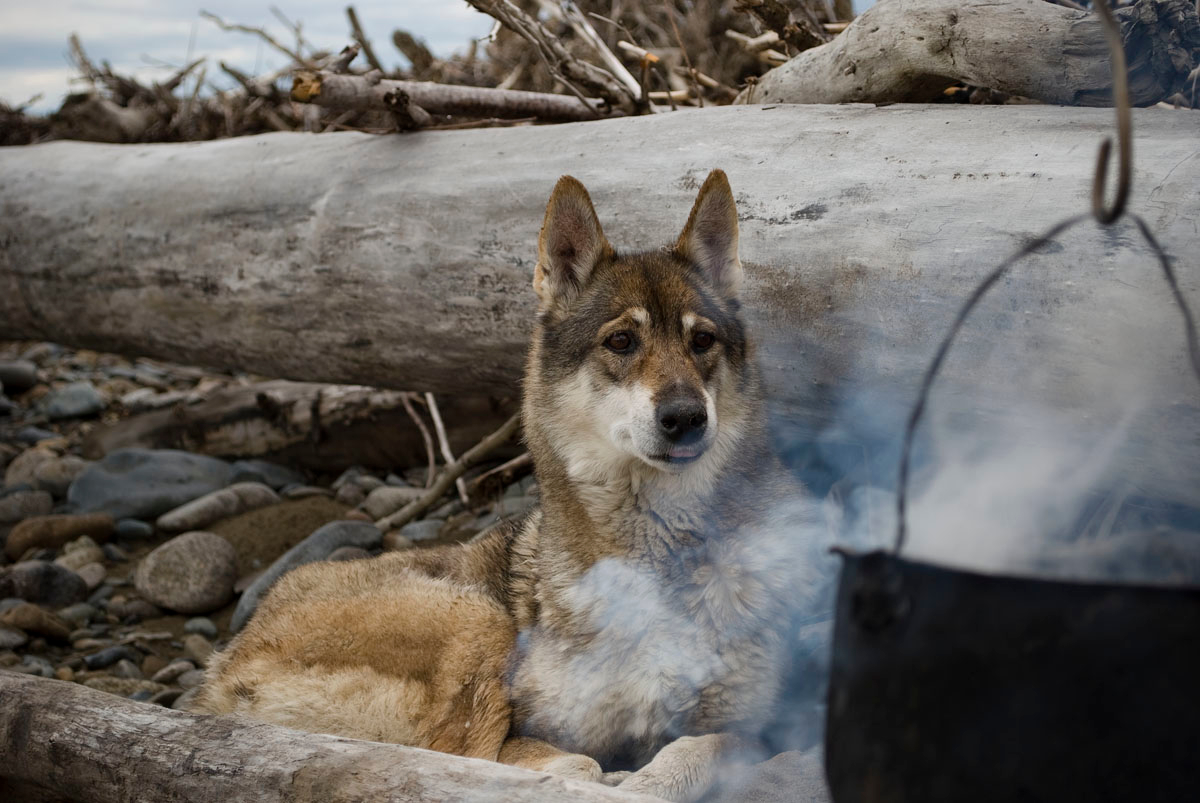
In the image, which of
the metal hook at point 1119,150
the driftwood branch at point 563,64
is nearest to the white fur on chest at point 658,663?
the metal hook at point 1119,150

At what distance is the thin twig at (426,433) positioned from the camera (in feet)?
20.5

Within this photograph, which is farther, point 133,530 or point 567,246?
point 133,530

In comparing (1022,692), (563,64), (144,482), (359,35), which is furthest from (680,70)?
(1022,692)

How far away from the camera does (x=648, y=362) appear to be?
3.17m

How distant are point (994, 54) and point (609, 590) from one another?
2615mm

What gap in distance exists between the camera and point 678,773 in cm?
277

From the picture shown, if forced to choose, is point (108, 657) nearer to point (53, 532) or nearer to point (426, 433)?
point (53, 532)

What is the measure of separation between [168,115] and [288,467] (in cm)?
431

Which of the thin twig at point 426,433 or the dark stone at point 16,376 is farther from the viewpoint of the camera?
the dark stone at point 16,376

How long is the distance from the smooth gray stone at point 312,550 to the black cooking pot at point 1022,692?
3786 mm

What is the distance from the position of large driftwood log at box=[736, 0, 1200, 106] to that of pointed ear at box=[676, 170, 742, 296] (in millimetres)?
1301

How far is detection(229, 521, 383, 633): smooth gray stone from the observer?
4879 mm

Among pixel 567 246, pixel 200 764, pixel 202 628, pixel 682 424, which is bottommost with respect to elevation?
pixel 202 628

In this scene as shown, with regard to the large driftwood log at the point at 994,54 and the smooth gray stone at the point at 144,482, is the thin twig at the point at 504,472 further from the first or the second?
the large driftwood log at the point at 994,54
